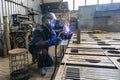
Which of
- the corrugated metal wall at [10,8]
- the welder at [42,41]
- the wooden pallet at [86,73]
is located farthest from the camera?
the corrugated metal wall at [10,8]

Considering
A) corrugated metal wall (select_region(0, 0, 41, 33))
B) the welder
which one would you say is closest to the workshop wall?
the welder

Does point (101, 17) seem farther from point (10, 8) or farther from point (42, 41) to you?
point (10, 8)

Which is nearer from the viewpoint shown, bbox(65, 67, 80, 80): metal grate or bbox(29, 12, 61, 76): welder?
bbox(65, 67, 80, 80): metal grate

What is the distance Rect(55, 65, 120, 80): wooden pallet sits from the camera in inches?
37.9

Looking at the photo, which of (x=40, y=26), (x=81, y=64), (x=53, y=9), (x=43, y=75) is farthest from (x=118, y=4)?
(x=53, y=9)

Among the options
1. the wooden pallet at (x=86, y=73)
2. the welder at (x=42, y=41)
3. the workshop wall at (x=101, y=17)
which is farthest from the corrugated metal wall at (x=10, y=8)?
the wooden pallet at (x=86, y=73)

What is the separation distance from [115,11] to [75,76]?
459cm

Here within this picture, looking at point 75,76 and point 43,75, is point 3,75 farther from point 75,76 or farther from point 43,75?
point 75,76

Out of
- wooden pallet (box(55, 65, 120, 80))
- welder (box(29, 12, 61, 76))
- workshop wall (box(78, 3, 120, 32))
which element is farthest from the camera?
workshop wall (box(78, 3, 120, 32))

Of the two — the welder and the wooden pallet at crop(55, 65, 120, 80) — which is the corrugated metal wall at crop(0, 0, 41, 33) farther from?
the wooden pallet at crop(55, 65, 120, 80)

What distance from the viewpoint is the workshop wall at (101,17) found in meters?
4.85

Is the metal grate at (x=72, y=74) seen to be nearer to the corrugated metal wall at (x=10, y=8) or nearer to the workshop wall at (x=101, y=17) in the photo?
the corrugated metal wall at (x=10, y=8)

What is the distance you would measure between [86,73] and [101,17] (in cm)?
440

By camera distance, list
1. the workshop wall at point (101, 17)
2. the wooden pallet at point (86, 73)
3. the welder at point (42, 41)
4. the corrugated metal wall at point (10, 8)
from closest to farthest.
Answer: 1. the wooden pallet at point (86, 73)
2. the welder at point (42, 41)
3. the corrugated metal wall at point (10, 8)
4. the workshop wall at point (101, 17)
